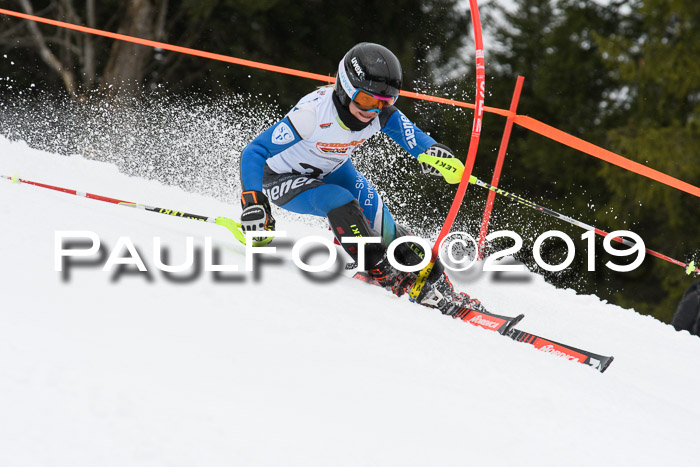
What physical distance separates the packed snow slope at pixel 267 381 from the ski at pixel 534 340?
113mm

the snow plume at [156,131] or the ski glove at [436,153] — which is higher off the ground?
the snow plume at [156,131]

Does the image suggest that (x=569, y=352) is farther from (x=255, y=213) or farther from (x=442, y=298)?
(x=255, y=213)

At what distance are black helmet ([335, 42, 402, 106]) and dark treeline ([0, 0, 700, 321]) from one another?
7.64 metres

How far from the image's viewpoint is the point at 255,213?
9.96 ft

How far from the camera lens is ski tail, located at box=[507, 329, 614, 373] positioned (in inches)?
105

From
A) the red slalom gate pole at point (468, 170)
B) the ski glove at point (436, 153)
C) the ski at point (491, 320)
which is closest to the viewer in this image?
the ski at point (491, 320)

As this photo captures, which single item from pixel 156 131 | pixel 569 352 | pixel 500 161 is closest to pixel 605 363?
pixel 569 352

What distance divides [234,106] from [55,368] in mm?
9582

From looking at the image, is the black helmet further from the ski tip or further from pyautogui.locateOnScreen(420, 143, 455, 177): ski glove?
the ski tip

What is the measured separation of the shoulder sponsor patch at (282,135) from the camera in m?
3.29

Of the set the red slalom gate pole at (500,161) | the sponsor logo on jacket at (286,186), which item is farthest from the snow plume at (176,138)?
the sponsor logo on jacket at (286,186)

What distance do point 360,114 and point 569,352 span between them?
1.48 metres

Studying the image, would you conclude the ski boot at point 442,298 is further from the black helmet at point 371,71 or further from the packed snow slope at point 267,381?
the black helmet at point 371,71

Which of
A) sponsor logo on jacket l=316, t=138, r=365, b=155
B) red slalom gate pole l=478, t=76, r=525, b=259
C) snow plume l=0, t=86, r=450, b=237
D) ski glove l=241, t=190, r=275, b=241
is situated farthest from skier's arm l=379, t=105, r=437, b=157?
snow plume l=0, t=86, r=450, b=237
